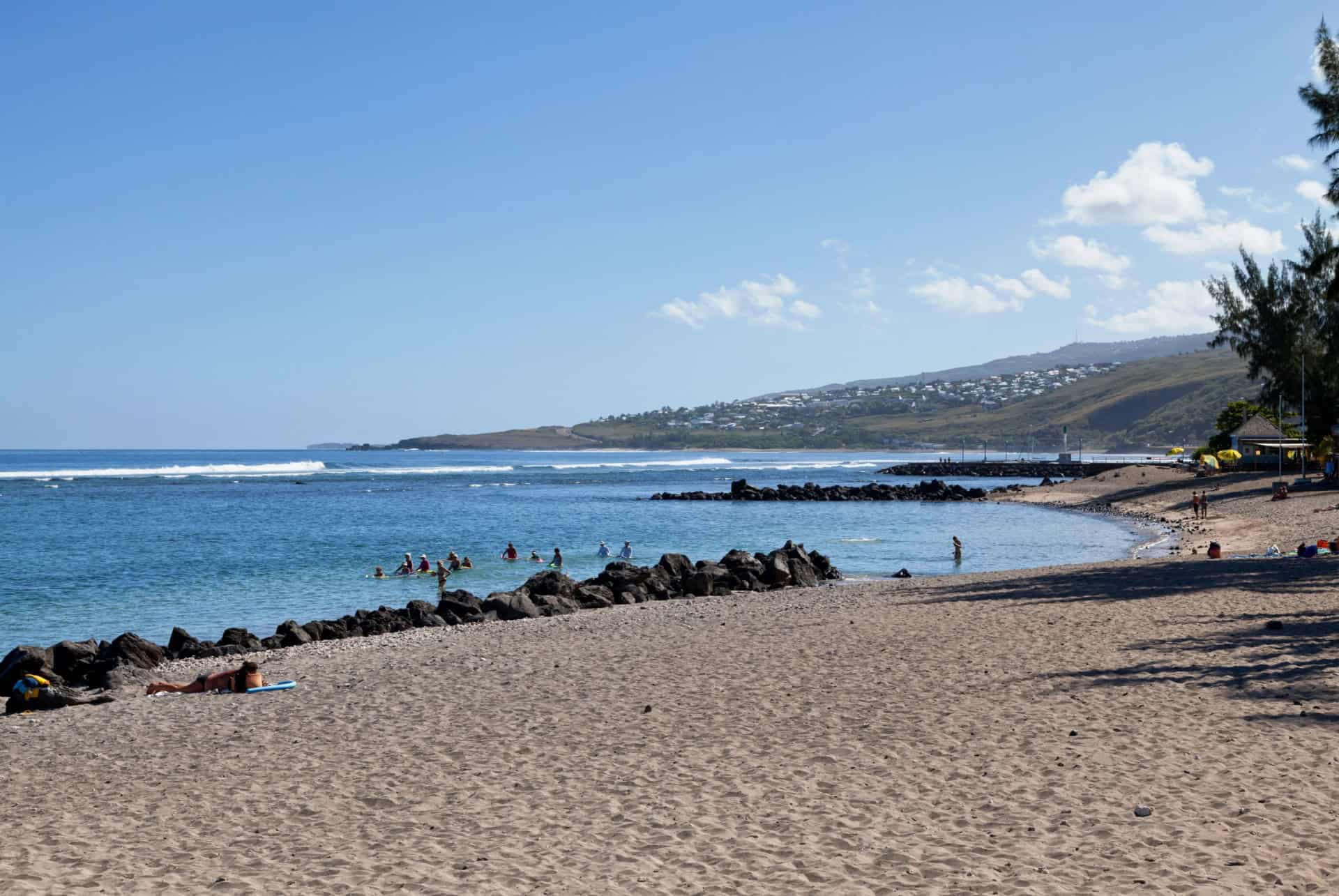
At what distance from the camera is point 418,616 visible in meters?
22.6

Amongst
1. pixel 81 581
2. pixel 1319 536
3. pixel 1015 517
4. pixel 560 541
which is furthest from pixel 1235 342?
pixel 81 581

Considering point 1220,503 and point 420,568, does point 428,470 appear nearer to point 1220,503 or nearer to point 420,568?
point 1220,503

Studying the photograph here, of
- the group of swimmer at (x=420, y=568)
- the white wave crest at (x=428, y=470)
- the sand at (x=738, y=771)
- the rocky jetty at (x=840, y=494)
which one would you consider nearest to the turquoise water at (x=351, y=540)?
the group of swimmer at (x=420, y=568)

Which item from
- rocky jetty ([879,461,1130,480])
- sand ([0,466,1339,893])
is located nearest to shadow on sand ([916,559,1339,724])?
sand ([0,466,1339,893])

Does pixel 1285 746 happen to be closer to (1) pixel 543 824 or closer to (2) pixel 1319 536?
(1) pixel 543 824

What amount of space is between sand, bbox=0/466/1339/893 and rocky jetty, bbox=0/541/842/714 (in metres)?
2.90

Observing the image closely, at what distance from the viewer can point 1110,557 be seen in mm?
32344

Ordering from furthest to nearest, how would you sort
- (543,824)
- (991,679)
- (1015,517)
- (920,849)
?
(1015,517) → (991,679) → (543,824) → (920,849)

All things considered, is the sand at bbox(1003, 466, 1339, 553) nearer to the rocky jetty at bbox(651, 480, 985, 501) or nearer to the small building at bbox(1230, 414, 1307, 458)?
the small building at bbox(1230, 414, 1307, 458)

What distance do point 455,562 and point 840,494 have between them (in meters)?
49.5

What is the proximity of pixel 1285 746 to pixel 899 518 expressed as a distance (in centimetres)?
4892

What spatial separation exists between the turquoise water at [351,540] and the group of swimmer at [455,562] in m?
0.61

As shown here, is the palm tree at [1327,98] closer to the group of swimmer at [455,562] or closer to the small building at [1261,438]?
the group of swimmer at [455,562]

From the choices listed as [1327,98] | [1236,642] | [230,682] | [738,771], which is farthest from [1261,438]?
[738,771]
